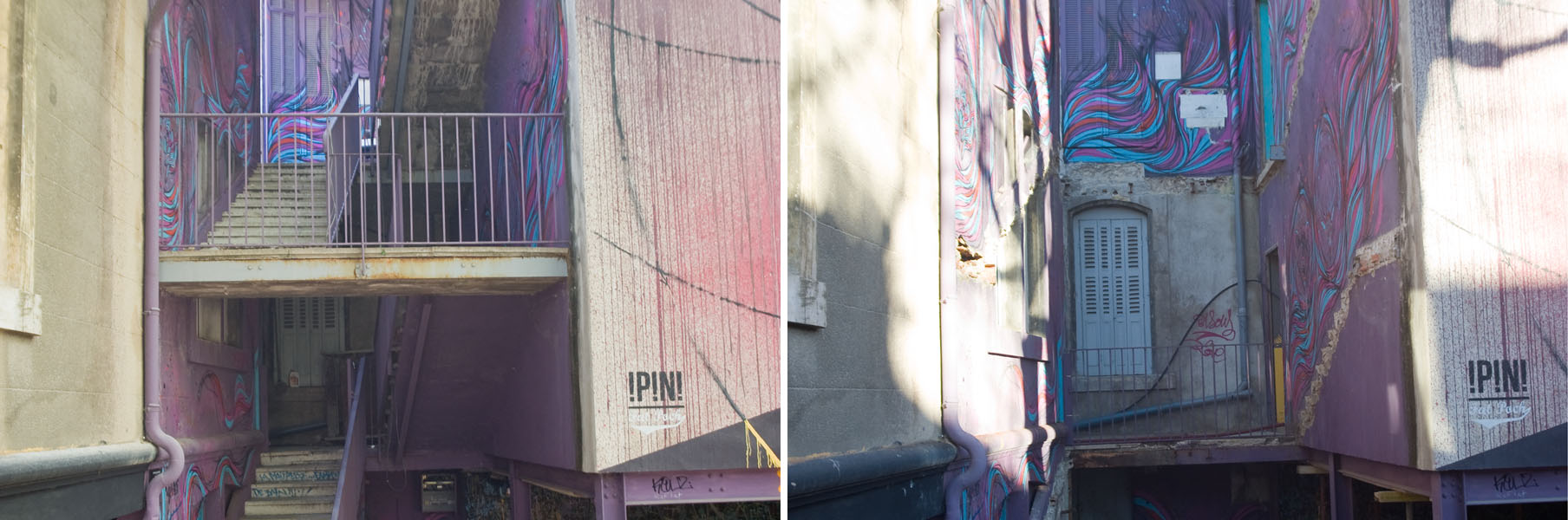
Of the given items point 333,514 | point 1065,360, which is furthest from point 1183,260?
point 333,514

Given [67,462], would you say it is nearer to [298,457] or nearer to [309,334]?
[298,457]

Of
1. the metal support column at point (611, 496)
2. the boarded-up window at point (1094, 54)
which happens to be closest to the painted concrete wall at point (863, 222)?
the metal support column at point (611, 496)

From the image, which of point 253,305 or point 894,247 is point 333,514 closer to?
point 253,305

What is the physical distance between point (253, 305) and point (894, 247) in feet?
28.9

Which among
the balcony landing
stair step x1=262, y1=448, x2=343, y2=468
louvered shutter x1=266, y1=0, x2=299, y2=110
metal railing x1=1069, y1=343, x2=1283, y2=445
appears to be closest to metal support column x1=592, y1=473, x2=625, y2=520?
the balcony landing

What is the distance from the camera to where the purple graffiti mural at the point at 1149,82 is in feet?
54.4

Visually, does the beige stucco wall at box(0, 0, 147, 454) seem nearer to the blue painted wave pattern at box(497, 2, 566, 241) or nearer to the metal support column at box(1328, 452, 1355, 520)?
the blue painted wave pattern at box(497, 2, 566, 241)

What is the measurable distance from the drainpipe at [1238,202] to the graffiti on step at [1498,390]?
22.1ft

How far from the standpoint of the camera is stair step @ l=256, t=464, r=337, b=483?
1305 cm

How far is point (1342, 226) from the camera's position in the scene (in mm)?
11320

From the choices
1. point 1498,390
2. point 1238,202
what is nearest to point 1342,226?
point 1498,390

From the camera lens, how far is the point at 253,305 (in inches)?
544

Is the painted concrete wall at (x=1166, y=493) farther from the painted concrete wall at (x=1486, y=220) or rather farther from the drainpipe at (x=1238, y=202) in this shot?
the painted concrete wall at (x=1486, y=220)

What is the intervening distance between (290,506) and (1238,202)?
1076 centimetres
